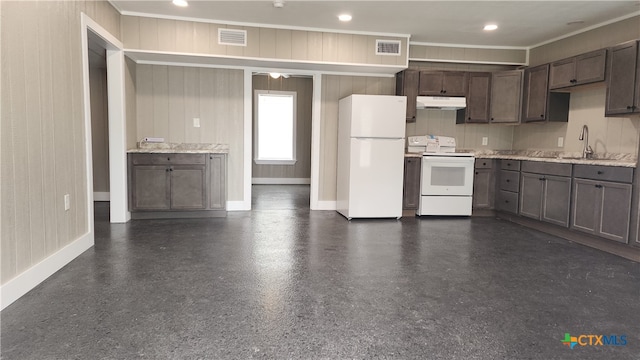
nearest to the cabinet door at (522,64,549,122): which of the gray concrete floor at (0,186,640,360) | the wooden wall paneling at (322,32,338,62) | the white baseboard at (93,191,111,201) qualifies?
the gray concrete floor at (0,186,640,360)

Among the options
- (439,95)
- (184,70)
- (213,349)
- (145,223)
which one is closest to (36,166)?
(213,349)

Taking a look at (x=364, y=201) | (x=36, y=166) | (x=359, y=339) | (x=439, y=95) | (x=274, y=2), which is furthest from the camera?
(x=439, y=95)

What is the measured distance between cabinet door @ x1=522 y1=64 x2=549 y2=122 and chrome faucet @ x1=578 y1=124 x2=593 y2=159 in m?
0.45

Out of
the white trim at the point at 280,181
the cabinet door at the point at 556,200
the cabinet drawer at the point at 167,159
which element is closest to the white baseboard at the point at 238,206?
the cabinet drawer at the point at 167,159

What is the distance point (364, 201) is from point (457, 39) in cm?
258

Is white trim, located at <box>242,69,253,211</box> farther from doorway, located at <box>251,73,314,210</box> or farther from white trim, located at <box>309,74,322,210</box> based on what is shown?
doorway, located at <box>251,73,314,210</box>

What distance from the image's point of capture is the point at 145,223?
15.1ft

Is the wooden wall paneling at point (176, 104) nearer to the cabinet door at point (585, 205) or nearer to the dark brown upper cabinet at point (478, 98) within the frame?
the dark brown upper cabinet at point (478, 98)

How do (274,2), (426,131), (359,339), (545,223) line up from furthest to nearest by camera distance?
(426,131)
(545,223)
(274,2)
(359,339)

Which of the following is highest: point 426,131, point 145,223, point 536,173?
point 426,131

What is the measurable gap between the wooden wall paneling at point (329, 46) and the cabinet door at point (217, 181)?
72.5 inches

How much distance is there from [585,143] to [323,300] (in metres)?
3.97

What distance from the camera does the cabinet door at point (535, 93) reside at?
16.0ft

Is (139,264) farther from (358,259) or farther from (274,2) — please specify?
(274,2)
